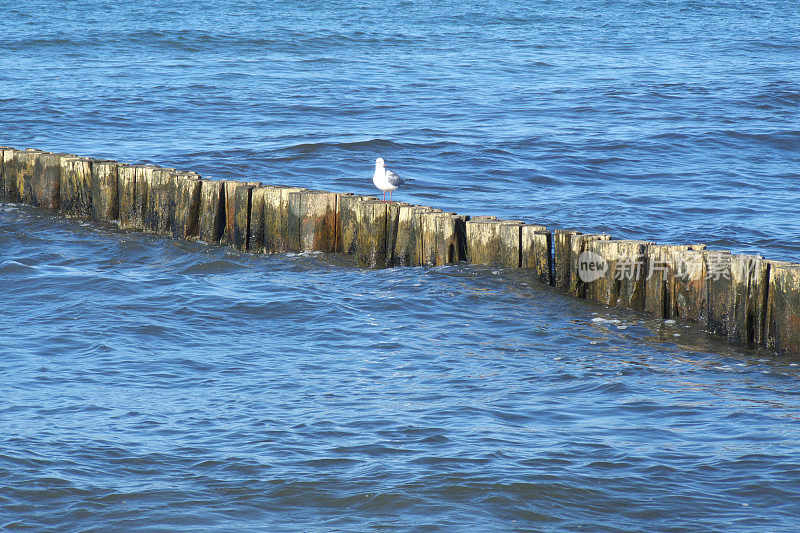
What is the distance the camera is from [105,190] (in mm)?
10523

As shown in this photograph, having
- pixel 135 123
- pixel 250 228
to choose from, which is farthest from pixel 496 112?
pixel 250 228

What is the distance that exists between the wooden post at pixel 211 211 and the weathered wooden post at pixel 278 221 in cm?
57

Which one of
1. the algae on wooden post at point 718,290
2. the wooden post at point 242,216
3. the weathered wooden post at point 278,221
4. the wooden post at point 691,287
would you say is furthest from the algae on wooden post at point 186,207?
the algae on wooden post at point 718,290

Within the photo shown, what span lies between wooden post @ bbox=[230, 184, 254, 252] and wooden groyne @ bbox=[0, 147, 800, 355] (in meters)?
0.01

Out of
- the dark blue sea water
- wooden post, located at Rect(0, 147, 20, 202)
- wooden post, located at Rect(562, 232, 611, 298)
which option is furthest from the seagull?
wooden post, located at Rect(0, 147, 20, 202)

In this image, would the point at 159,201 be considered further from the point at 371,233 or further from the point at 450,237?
the point at 450,237

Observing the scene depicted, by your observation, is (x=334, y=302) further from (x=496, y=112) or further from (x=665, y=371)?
(x=496, y=112)

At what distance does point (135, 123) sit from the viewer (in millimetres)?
17938

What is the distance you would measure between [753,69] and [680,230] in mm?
18032

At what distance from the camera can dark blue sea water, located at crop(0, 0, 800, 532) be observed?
4.79 meters

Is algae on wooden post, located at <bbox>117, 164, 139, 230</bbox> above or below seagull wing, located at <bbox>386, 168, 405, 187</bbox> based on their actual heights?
below

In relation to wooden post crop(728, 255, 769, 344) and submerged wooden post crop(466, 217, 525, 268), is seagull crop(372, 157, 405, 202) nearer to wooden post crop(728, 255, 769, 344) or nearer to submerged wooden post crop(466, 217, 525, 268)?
submerged wooden post crop(466, 217, 525, 268)

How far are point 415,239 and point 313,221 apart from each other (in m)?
1.18

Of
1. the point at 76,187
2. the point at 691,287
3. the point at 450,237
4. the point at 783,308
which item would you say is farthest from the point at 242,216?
the point at 783,308
